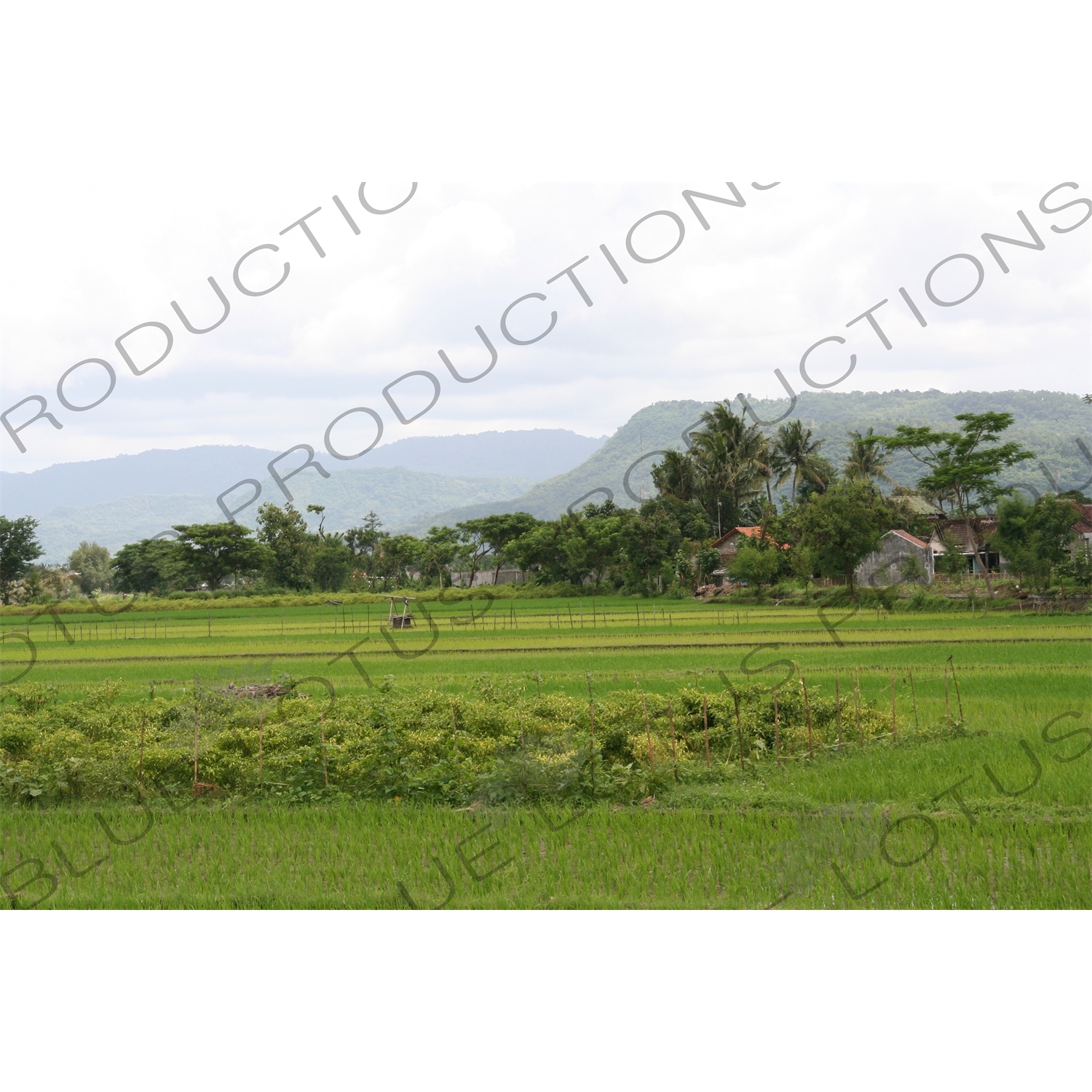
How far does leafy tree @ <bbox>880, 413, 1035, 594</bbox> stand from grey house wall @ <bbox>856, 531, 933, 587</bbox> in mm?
2200

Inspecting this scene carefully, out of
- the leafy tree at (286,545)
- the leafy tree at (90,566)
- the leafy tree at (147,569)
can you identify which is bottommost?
the leafy tree at (286,545)

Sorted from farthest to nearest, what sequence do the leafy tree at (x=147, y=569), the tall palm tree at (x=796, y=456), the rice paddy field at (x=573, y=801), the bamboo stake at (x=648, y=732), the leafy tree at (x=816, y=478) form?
1. the tall palm tree at (x=796, y=456)
2. the leafy tree at (x=816, y=478)
3. the leafy tree at (x=147, y=569)
4. the bamboo stake at (x=648, y=732)
5. the rice paddy field at (x=573, y=801)

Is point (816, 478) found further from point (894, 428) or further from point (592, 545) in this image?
point (894, 428)

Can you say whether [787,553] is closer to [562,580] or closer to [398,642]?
[562,580]

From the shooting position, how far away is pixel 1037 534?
105ft

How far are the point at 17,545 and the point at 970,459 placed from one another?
3981 cm

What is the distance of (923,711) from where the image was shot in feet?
37.2

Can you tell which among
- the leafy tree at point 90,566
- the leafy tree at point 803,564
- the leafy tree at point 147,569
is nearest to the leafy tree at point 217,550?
the leafy tree at point 147,569

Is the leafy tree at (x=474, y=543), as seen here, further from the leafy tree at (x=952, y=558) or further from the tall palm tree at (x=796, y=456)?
the leafy tree at (x=952, y=558)

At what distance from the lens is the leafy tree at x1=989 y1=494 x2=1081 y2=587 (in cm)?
3184

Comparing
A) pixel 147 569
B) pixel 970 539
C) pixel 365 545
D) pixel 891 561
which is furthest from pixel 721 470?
pixel 147 569

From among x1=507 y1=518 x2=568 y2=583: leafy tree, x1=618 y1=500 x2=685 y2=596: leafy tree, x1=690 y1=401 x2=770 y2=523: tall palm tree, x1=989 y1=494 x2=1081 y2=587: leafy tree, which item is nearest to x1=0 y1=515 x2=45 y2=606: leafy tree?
x1=507 y1=518 x2=568 y2=583: leafy tree

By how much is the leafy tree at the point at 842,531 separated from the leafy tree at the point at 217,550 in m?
26.0

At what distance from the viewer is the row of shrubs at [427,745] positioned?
8117mm
